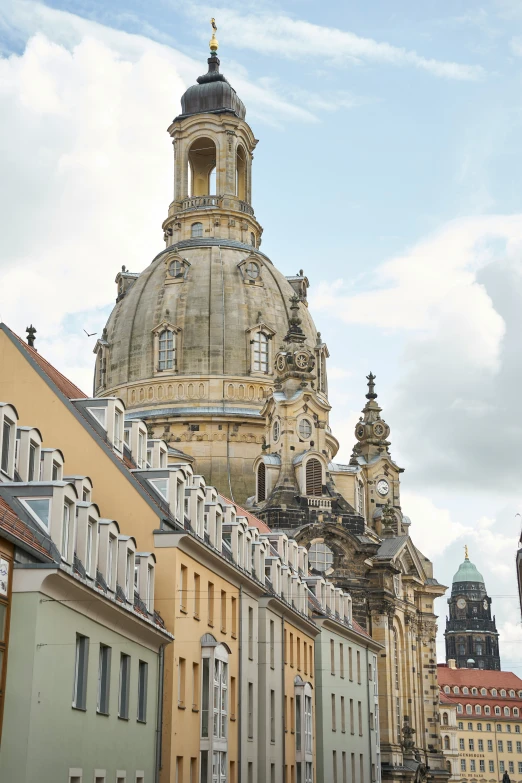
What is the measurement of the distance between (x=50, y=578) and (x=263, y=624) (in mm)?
22487

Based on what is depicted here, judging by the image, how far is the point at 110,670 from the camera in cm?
3061

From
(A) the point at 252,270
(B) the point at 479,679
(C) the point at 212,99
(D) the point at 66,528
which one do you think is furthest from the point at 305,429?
(B) the point at 479,679

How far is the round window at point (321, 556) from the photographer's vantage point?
84562 millimetres

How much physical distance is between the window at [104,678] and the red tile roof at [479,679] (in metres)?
150

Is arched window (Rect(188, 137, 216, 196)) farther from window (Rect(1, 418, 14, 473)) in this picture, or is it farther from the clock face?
window (Rect(1, 418, 14, 473))

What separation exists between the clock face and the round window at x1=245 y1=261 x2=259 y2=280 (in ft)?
65.6

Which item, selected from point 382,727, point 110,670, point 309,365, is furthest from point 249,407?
point 110,670

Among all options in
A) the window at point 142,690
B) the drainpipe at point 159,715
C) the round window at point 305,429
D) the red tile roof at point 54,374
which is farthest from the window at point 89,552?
the round window at point 305,429

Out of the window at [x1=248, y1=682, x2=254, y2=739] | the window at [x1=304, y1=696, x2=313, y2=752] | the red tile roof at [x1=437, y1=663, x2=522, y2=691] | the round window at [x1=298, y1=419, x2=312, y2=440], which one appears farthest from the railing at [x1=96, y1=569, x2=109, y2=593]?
the red tile roof at [x1=437, y1=663, x2=522, y2=691]

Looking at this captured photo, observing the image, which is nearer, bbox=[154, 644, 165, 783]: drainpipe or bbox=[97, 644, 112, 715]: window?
bbox=[97, 644, 112, 715]: window

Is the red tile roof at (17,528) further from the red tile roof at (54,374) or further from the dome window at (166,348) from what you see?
the dome window at (166,348)

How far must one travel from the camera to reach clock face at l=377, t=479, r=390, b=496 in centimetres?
10656

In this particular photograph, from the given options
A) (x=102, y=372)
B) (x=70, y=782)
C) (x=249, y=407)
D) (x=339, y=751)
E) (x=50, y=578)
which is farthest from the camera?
(x=102, y=372)

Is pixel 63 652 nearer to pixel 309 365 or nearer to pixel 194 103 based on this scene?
pixel 309 365
